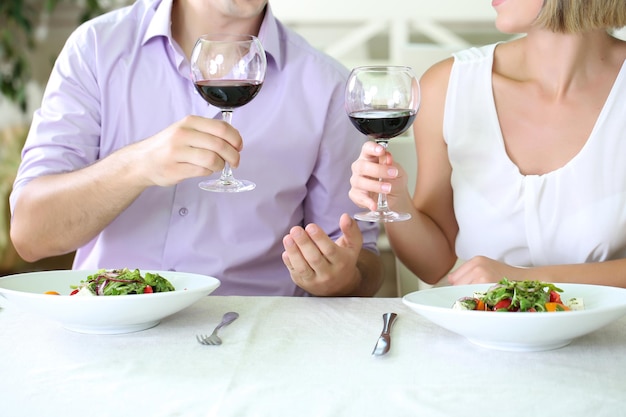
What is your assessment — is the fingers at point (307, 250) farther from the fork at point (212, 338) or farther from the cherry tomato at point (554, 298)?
the cherry tomato at point (554, 298)

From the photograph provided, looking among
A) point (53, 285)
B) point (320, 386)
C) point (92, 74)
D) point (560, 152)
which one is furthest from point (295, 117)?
point (320, 386)

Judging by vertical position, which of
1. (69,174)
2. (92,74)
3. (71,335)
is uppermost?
(92,74)

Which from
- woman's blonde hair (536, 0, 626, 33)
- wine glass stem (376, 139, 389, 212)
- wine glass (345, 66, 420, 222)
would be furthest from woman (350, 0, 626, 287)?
wine glass (345, 66, 420, 222)

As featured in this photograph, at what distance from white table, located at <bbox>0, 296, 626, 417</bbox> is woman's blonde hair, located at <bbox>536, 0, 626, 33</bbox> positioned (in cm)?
71

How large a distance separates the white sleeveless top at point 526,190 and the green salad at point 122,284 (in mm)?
856

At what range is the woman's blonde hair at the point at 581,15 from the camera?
5.67 ft

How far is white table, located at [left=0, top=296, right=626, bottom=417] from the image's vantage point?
992mm

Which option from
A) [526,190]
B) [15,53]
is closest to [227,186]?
[526,190]

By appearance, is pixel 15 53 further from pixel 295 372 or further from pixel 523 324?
pixel 523 324

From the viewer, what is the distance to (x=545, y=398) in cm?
102

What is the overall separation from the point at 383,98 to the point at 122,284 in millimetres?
566

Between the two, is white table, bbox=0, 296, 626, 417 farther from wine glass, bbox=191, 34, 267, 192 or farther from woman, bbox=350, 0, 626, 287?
woman, bbox=350, 0, 626, 287

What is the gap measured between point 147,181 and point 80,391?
0.61 meters

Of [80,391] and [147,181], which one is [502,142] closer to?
[147,181]
